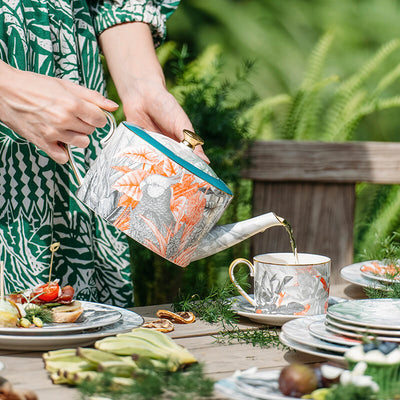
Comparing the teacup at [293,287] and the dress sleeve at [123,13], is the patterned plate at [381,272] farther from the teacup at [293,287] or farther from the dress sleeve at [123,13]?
the dress sleeve at [123,13]

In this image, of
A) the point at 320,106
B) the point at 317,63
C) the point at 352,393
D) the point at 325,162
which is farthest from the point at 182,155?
the point at 317,63

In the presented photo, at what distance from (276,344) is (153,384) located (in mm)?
317

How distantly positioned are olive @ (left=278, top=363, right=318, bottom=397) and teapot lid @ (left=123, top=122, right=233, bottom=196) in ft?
1.01

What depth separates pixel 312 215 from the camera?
194 centimetres

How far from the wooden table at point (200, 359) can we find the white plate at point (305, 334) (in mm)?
33

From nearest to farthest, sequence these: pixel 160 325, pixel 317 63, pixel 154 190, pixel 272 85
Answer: pixel 154 190 → pixel 160 325 → pixel 317 63 → pixel 272 85

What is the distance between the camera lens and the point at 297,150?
1861 millimetres

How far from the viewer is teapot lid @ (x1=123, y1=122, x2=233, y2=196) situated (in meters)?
0.84

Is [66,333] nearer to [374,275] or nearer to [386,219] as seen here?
[374,275]

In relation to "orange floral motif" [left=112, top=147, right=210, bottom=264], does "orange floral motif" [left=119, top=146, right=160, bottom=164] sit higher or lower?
higher

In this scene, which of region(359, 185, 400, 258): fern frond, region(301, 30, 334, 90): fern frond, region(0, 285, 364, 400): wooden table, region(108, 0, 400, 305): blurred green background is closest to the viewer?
region(0, 285, 364, 400): wooden table

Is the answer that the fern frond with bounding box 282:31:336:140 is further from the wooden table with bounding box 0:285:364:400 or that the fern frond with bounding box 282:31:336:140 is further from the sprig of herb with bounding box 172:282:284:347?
the wooden table with bounding box 0:285:364:400

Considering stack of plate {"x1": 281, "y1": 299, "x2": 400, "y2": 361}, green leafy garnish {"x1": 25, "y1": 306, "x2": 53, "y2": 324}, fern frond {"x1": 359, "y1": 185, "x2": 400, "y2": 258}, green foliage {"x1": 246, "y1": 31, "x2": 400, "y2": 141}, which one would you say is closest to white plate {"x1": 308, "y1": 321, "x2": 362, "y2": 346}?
stack of plate {"x1": 281, "y1": 299, "x2": 400, "y2": 361}

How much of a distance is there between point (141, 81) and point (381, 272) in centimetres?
59
